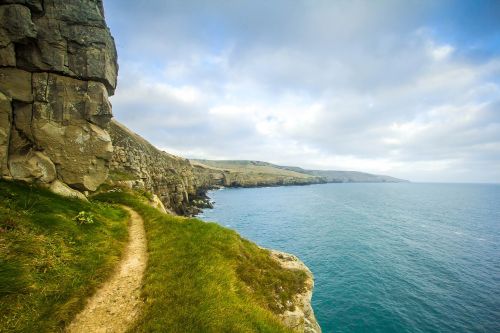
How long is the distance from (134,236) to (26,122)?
433 inches

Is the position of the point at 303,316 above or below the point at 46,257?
below

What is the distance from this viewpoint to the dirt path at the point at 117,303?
9.31m

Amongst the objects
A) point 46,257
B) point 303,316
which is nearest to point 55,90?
point 46,257

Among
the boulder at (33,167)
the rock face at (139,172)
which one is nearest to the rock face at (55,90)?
the boulder at (33,167)

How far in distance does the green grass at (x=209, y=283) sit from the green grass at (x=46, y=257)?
2545 mm

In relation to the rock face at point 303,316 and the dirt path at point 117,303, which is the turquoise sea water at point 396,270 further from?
the dirt path at point 117,303

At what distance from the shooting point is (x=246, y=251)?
16297 millimetres

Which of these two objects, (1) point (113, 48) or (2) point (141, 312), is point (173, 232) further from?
(1) point (113, 48)

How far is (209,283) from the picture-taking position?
1131 centimetres

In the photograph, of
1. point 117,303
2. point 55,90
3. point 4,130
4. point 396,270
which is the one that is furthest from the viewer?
point 396,270

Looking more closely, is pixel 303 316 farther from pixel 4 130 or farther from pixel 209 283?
pixel 4 130

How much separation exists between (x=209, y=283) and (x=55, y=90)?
60.6 feet

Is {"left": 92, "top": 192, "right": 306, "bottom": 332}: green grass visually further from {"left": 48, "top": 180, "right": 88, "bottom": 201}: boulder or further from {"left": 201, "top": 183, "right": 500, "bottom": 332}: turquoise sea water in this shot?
{"left": 201, "top": 183, "right": 500, "bottom": 332}: turquoise sea water

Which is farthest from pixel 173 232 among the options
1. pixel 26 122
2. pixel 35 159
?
pixel 26 122
